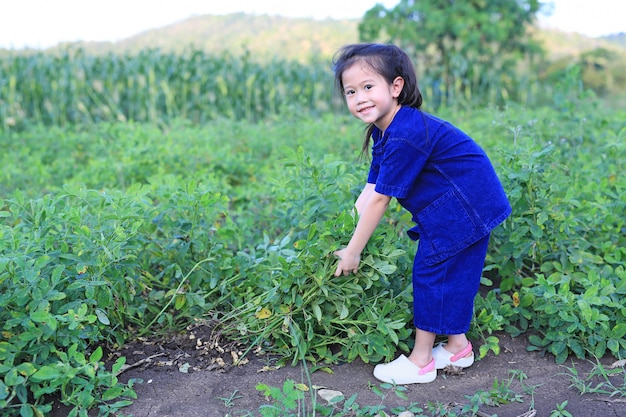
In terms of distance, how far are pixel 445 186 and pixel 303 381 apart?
3.55ft

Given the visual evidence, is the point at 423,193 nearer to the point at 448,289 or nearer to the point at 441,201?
the point at 441,201

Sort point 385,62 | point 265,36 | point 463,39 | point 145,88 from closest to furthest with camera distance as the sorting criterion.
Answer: point 385,62
point 145,88
point 463,39
point 265,36

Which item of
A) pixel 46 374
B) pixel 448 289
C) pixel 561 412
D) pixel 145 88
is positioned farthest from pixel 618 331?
pixel 145 88

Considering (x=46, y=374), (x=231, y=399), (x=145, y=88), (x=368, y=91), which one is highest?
(x=368, y=91)

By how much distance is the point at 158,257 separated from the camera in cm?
319

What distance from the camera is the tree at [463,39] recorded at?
A: 11.9 meters

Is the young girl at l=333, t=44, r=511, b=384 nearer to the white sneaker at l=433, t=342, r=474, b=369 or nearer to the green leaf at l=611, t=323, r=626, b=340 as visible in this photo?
the white sneaker at l=433, t=342, r=474, b=369

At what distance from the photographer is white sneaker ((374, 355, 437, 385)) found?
8.70 feet

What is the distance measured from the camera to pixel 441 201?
101 inches

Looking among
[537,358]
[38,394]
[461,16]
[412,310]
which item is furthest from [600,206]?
[461,16]

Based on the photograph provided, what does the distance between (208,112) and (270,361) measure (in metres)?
8.47

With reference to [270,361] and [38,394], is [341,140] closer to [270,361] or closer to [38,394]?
[270,361]

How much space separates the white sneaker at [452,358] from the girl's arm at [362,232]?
0.63 meters

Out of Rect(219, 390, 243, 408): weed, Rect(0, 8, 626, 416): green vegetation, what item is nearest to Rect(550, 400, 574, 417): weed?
Rect(0, 8, 626, 416): green vegetation
